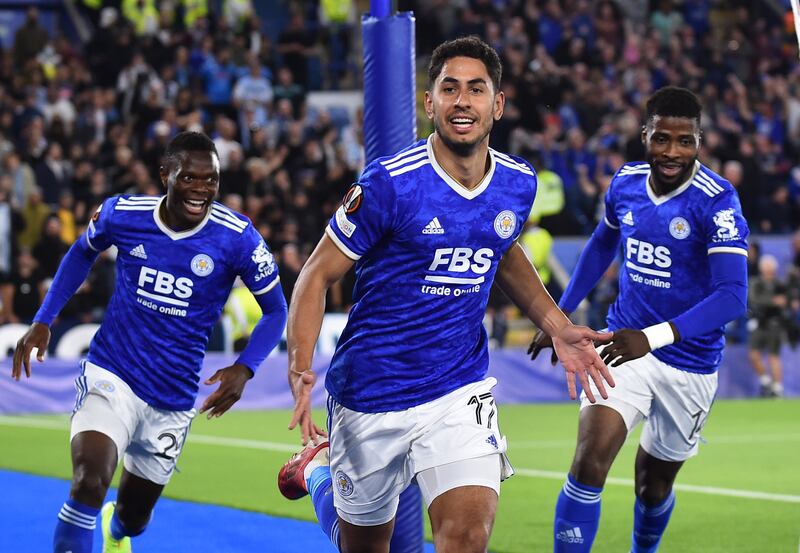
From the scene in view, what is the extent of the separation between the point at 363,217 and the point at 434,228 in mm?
293

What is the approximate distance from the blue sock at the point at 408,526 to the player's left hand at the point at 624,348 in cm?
141

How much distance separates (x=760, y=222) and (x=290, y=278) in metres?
9.45

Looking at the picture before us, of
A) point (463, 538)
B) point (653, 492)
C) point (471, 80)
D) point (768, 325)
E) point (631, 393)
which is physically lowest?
point (768, 325)

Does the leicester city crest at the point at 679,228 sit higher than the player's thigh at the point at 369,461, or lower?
higher

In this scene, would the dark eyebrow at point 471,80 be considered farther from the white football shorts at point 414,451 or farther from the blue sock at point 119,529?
the blue sock at point 119,529

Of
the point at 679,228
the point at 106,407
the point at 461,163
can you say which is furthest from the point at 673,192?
the point at 106,407

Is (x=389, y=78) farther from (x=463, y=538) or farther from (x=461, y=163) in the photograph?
(x=463, y=538)

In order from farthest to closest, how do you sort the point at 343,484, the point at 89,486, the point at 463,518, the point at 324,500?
the point at 89,486
the point at 324,500
the point at 343,484
the point at 463,518

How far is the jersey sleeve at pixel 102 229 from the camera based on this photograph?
714 centimetres

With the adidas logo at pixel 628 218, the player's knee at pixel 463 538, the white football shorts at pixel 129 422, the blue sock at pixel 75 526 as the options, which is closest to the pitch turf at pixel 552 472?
the adidas logo at pixel 628 218

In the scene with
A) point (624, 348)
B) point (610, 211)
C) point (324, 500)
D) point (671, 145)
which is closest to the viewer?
point (624, 348)

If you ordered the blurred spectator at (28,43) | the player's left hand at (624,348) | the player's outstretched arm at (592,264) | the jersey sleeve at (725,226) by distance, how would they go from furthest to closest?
the blurred spectator at (28,43)
the player's outstretched arm at (592,264)
the jersey sleeve at (725,226)
the player's left hand at (624,348)

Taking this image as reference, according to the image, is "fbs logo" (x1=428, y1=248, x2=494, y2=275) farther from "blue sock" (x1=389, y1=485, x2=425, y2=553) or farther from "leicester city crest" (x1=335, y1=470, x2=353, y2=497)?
"blue sock" (x1=389, y1=485, x2=425, y2=553)

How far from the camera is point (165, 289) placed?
7.02m
